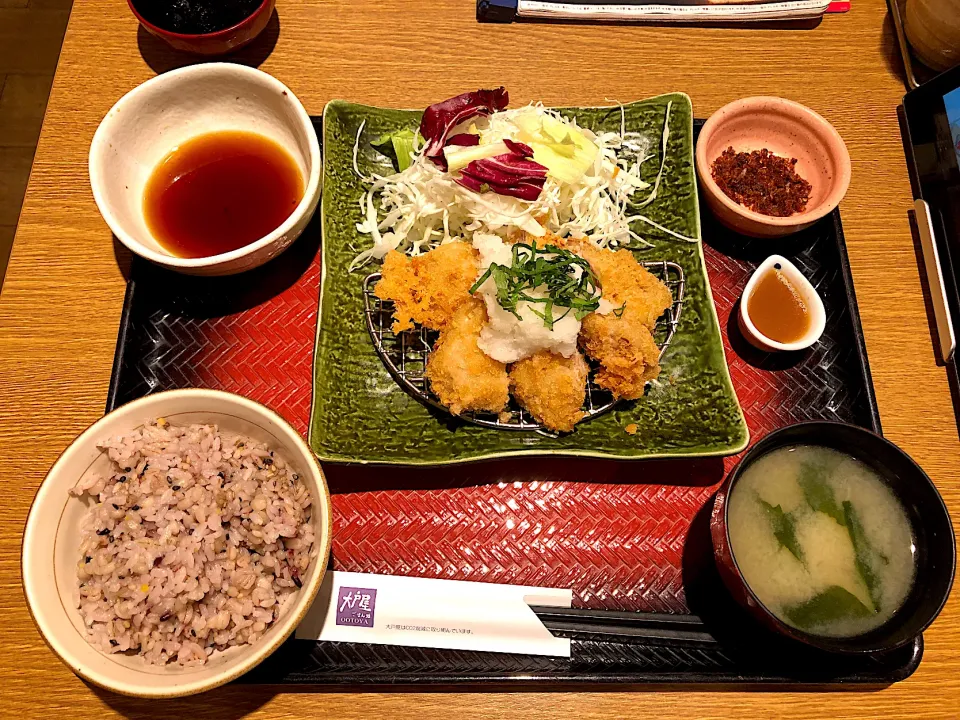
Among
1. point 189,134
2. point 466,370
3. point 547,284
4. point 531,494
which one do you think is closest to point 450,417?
point 466,370

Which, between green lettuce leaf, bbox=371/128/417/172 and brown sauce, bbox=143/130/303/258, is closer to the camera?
brown sauce, bbox=143/130/303/258

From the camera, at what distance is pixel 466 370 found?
2217mm

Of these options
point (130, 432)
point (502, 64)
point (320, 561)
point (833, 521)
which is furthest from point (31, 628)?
point (502, 64)

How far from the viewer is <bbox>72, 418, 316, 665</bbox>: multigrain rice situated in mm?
1654

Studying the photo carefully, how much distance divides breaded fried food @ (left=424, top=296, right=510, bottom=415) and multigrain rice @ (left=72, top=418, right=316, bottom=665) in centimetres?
65

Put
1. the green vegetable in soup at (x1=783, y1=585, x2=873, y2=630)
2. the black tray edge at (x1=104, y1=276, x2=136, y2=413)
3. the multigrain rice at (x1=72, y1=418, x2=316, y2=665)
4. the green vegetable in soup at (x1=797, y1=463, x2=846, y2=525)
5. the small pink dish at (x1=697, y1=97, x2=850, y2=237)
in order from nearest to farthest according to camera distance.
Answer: the multigrain rice at (x1=72, y1=418, x2=316, y2=665)
the green vegetable in soup at (x1=783, y1=585, x2=873, y2=630)
the green vegetable in soup at (x1=797, y1=463, x2=846, y2=525)
the black tray edge at (x1=104, y1=276, x2=136, y2=413)
the small pink dish at (x1=697, y1=97, x2=850, y2=237)

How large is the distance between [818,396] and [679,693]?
1.32m

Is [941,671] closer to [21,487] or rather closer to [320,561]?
[320,561]

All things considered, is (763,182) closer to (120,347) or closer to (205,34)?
(205,34)

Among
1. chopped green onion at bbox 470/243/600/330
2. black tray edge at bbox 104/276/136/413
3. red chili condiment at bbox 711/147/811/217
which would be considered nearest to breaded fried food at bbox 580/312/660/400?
chopped green onion at bbox 470/243/600/330

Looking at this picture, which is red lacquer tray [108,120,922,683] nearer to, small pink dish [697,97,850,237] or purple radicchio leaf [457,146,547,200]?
small pink dish [697,97,850,237]

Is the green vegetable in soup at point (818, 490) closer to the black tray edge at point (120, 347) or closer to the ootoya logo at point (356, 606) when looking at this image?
the ootoya logo at point (356, 606)

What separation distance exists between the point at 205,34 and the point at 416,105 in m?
0.99

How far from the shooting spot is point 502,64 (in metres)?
2.97
